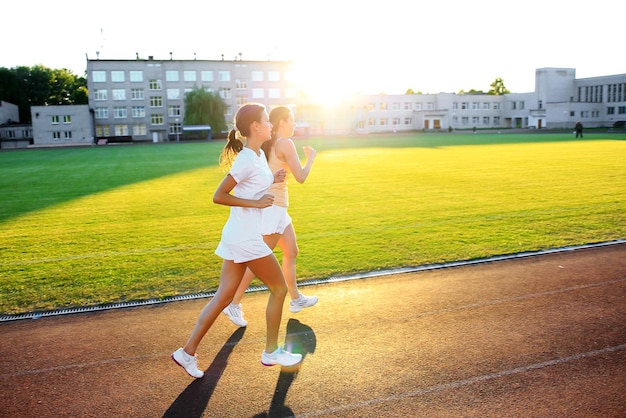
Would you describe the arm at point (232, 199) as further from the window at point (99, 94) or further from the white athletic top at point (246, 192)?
the window at point (99, 94)

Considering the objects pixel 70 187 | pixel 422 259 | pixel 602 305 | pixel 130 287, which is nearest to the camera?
pixel 602 305

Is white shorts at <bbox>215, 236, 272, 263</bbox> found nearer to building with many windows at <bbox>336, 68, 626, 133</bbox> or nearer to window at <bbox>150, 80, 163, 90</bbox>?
window at <bbox>150, 80, 163, 90</bbox>

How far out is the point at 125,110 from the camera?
94.6 metres

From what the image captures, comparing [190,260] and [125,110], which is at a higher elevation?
[125,110]

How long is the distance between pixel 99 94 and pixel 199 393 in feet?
326

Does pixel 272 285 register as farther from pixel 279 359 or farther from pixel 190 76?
pixel 190 76

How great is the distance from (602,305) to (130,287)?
247 inches

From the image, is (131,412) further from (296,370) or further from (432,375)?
(432,375)

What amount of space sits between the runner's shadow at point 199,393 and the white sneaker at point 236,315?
60 cm

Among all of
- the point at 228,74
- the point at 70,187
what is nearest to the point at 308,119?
the point at 228,74

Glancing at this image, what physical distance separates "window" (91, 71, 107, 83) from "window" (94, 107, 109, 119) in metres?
5.12

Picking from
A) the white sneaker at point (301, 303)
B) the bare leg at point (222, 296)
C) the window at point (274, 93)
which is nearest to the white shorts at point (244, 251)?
the bare leg at point (222, 296)

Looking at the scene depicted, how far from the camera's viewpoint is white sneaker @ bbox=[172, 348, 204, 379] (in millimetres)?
4695

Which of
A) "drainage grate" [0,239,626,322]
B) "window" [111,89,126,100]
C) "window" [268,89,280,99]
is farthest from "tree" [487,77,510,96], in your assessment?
"drainage grate" [0,239,626,322]
